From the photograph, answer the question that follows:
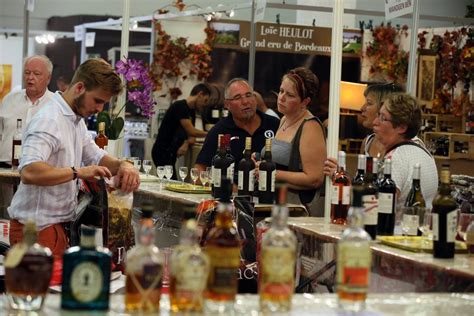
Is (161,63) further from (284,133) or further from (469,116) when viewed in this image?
(284,133)

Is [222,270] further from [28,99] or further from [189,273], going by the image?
[28,99]

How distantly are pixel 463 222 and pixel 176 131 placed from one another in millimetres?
6359

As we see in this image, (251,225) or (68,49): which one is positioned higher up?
(68,49)

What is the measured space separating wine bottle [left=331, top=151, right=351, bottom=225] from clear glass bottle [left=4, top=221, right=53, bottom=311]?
231 centimetres

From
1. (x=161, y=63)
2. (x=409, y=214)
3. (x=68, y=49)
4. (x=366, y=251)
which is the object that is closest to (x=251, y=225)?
(x=409, y=214)

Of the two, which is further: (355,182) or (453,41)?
(453,41)

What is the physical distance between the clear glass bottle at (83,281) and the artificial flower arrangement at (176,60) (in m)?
8.39

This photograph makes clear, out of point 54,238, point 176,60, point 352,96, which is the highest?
point 176,60

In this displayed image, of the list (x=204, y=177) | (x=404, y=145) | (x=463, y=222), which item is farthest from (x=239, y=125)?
(x=463, y=222)

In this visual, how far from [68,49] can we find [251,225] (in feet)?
35.7

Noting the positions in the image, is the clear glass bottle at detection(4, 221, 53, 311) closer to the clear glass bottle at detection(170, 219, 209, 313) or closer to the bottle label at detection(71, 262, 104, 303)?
the bottle label at detection(71, 262, 104, 303)

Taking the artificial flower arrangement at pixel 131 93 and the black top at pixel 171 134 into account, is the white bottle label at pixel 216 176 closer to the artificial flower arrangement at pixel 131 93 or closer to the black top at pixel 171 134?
the artificial flower arrangement at pixel 131 93

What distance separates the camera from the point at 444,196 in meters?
3.61

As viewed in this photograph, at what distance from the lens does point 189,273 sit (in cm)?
235
